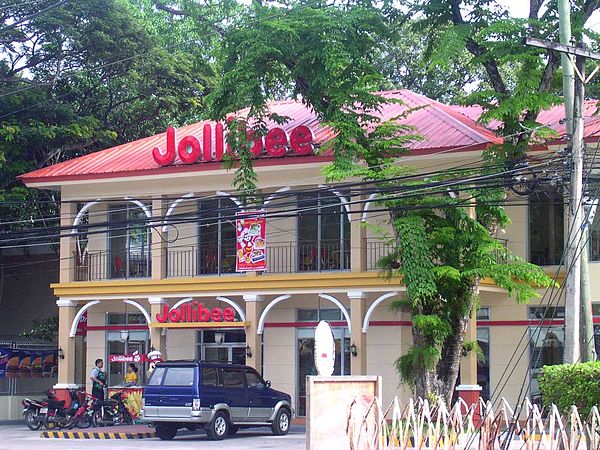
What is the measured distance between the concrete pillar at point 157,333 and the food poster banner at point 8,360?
205 inches

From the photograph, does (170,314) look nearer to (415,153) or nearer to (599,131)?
(415,153)

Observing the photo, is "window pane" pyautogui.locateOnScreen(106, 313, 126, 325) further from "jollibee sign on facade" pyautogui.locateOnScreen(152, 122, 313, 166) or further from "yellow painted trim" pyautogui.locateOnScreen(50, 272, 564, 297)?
"jollibee sign on facade" pyautogui.locateOnScreen(152, 122, 313, 166)

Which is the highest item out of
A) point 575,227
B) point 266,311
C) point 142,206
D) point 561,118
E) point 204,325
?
point 561,118

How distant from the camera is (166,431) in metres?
27.0

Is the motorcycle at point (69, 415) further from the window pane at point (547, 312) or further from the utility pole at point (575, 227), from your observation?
the utility pole at point (575, 227)

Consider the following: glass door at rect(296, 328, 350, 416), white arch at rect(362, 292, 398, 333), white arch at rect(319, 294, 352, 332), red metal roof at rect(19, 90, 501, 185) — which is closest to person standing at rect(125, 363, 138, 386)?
glass door at rect(296, 328, 350, 416)

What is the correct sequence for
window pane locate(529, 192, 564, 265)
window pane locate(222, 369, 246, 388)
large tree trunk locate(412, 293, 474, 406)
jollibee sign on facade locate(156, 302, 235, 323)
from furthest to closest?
jollibee sign on facade locate(156, 302, 235, 323) → window pane locate(529, 192, 564, 265) → window pane locate(222, 369, 246, 388) → large tree trunk locate(412, 293, 474, 406)

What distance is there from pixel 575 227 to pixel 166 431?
11.5m

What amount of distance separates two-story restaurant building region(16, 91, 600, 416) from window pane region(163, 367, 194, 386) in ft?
13.2

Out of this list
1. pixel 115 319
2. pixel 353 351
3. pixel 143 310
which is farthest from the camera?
pixel 115 319

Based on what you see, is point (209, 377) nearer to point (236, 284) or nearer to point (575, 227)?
point (236, 284)

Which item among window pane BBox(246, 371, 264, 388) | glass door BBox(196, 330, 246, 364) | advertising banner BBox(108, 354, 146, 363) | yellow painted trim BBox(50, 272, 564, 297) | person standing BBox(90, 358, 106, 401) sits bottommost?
person standing BBox(90, 358, 106, 401)

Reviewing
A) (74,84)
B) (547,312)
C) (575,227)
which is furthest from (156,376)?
(74,84)

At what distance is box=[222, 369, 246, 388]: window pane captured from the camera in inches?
1048
